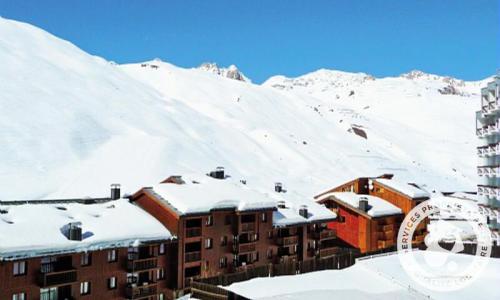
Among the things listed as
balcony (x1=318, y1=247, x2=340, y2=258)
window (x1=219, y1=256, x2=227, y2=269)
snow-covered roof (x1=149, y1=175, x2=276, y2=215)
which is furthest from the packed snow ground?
A: balcony (x1=318, y1=247, x2=340, y2=258)

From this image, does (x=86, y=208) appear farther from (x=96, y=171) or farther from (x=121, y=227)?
(x=96, y=171)

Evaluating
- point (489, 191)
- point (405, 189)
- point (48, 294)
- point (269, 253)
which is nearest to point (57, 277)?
point (48, 294)

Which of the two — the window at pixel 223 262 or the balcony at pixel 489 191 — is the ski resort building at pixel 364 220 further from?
the window at pixel 223 262

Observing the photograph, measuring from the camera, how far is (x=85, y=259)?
36844mm

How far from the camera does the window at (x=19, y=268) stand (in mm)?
32938

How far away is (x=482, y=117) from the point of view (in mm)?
58250

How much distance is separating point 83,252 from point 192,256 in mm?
11602

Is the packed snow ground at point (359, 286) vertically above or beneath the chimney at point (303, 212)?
beneath

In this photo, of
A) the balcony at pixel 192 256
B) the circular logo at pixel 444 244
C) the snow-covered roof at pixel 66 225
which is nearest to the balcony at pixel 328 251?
the circular logo at pixel 444 244

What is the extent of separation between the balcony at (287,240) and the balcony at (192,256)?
36.2 feet

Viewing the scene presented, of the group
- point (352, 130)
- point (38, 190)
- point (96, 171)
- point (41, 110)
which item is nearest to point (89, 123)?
point (41, 110)

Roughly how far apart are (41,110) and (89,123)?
9.40 m

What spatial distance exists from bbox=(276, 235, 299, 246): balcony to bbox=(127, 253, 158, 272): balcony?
15977 mm

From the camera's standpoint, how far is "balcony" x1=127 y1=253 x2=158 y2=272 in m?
39.8
